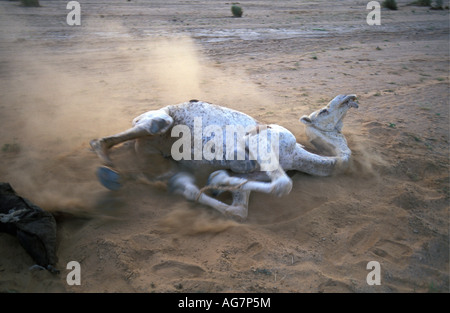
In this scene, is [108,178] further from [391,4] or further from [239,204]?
[391,4]

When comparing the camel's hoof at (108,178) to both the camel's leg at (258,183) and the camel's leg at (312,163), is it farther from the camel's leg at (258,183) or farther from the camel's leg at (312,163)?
the camel's leg at (312,163)

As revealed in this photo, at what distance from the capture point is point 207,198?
361 centimetres

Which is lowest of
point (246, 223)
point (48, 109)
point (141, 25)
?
point (246, 223)

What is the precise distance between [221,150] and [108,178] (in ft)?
3.88

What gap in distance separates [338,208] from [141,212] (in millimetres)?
2122

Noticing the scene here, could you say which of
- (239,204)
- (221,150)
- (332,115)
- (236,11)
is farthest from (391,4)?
(239,204)

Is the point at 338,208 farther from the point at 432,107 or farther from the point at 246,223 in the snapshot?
the point at 432,107

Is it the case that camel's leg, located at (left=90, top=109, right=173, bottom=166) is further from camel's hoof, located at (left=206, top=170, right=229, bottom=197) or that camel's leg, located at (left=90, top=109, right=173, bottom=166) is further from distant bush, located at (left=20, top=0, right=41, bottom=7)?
distant bush, located at (left=20, top=0, right=41, bottom=7)

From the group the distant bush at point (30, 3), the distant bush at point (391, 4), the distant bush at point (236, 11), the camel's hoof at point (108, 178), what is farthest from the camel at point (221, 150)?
the distant bush at point (391, 4)

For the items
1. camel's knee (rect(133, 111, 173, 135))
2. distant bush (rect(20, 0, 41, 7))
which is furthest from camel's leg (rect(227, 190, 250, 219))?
distant bush (rect(20, 0, 41, 7))

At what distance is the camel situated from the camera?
11.7ft

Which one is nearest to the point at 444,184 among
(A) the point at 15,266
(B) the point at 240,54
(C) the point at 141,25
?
(A) the point at 15,266

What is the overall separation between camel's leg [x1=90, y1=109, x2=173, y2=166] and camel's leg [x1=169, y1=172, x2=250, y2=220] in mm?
588

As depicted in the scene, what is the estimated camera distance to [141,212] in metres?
3.55
